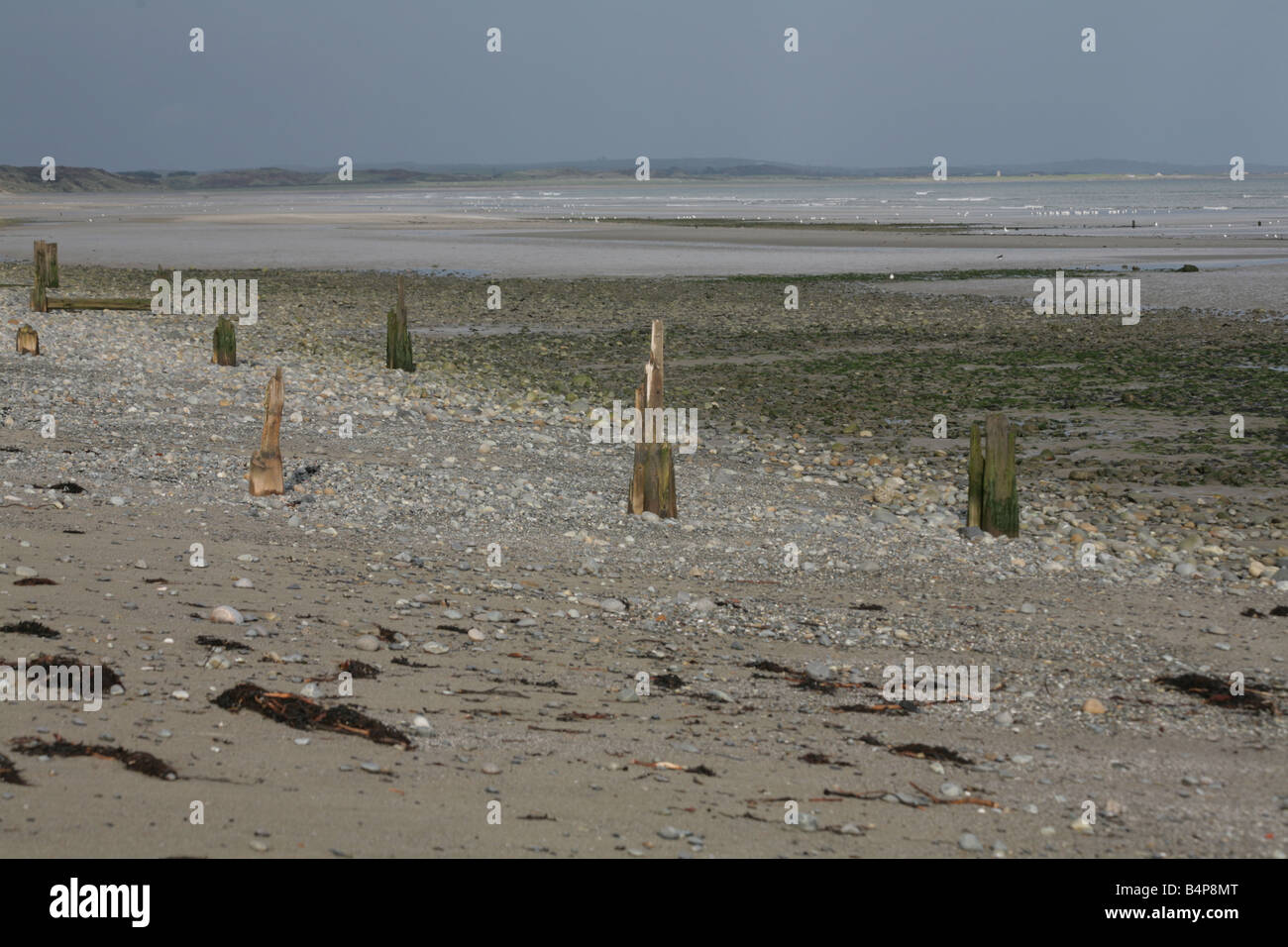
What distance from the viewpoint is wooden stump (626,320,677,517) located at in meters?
12.2

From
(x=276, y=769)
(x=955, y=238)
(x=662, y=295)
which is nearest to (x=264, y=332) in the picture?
(x=662, y=295)

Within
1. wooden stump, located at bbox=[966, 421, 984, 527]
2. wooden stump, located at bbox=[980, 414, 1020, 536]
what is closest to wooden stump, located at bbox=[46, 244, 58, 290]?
wooden stump, located at bbox=[966, 421, 984, 527]

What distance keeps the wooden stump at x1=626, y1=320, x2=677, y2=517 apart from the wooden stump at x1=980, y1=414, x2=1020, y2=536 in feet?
9.89

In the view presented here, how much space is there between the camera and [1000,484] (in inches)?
488

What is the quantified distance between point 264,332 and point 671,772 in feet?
73.4

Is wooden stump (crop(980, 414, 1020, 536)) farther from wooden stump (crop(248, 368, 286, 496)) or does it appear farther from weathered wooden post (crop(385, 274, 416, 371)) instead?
weathered wooden post (crop(385, 274, 416, 371))

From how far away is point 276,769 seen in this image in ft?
20.7

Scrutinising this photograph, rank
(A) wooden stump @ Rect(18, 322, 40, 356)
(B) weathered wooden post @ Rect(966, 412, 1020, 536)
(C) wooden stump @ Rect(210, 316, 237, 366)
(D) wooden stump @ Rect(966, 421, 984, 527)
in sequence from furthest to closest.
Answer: (C) wooden stump @ Rect(210, 316, 237, 366), (A) wooden stump @ Rect(18, 322, 40, 356), (D) wooden stump @ Rect(966, 421, 984, 527), (B) weathered wooden post @ Rect(966, 412, 1020, 536)

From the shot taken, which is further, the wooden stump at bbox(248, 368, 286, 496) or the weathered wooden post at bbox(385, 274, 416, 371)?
the weathered wooden post at bbox(385, 274, 416, 371)

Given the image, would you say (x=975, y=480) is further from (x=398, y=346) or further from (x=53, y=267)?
(x=53, y=267)

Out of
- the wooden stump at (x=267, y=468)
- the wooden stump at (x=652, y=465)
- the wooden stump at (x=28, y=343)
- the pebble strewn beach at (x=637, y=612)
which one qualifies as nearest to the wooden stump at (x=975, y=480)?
the pebble strewn beach at (x=637, y=612)

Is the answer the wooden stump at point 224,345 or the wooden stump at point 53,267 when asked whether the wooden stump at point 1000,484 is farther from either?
the wooden stump at point 53,267

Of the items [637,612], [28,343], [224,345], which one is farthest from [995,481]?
[28,343]

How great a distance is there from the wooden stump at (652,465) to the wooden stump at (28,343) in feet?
41.4
